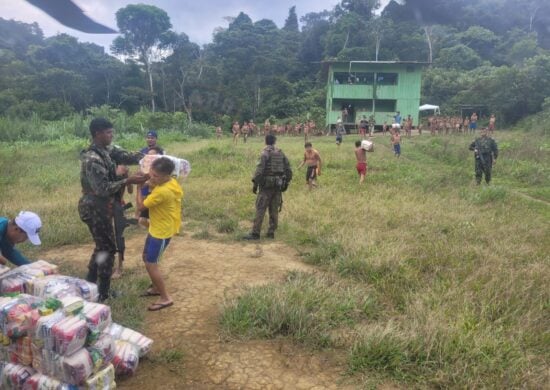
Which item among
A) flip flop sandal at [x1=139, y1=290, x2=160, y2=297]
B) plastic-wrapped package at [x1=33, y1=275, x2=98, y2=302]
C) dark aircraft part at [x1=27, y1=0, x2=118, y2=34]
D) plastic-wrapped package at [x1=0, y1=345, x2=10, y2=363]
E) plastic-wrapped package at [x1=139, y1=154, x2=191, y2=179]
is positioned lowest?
flip flop sandal at [x1=139, y1=290, x2=160, y2=297]

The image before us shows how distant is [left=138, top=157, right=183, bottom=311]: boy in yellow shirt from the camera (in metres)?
3.72

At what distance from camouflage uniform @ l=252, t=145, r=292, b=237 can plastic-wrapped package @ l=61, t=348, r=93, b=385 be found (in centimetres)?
404

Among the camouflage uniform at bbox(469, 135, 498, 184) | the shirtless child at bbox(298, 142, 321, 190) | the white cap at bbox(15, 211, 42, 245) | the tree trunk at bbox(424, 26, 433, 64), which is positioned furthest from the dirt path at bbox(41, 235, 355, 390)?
the tree trunk at bbox(424, 26, 433, 64)

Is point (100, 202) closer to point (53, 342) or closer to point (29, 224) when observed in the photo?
point (29, 224)

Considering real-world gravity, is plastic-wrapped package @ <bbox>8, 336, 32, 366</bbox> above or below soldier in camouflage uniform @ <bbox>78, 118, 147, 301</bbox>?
below

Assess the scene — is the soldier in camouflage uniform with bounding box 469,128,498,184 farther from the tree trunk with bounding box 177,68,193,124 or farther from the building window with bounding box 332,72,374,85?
the tree trunk with bounding box 177,68,193,124

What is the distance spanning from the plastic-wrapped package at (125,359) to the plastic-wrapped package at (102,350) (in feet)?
0.49

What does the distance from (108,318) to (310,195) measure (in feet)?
21.6

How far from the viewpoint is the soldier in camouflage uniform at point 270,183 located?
21.1 ft

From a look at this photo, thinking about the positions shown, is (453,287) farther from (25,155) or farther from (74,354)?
(25,155)

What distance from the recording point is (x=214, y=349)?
131 inches

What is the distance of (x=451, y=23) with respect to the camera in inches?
2040

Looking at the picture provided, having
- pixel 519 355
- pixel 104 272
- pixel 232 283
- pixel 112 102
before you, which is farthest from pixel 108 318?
pixel 112 102

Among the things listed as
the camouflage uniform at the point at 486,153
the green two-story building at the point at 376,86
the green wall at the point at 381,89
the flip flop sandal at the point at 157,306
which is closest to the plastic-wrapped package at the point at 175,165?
the flip flop sandal at the point at 157,306
